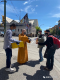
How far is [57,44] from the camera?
2.83 meters

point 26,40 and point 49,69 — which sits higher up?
point 26,40

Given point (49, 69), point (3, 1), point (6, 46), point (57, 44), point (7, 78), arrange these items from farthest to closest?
point (3, 1) → point (49, 69) → point (57, 44) → point (6, 46) → point (7, 78)

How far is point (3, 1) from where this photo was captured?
1112cm

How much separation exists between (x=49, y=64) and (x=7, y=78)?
1.68 meters

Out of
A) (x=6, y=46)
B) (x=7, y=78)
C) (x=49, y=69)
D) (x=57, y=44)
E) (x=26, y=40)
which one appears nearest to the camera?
(x=7, y=78)

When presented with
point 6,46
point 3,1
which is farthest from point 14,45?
point 3,1

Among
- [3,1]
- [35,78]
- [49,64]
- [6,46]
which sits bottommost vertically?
[35,78]

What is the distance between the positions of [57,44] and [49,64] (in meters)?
0.91

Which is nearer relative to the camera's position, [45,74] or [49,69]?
[45,74]

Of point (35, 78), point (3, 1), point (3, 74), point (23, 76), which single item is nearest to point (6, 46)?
point (3, 74)

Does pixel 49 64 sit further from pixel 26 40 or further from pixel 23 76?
pixel 26 40

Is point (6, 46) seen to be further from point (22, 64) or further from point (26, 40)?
point (22, 64)

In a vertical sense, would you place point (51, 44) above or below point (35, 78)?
above

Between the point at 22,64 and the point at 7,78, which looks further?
the point at 22,64
